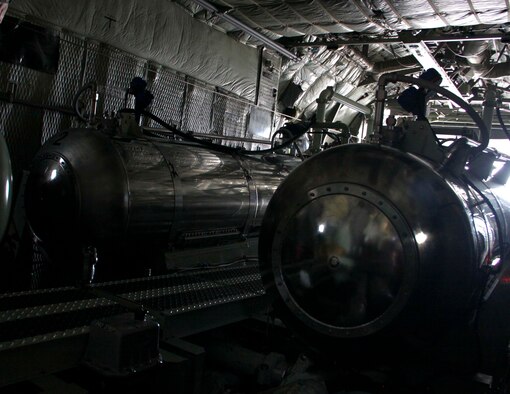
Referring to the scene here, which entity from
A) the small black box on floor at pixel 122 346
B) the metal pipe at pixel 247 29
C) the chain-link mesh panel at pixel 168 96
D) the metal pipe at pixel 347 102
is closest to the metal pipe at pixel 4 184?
the small black box on floor at pixel 122 346

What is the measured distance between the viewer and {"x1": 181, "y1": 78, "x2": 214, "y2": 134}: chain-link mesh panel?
7000 millimetres

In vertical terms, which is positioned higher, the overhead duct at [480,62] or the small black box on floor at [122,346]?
the overhead duct at [480,62]

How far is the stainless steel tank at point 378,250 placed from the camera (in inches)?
97.6

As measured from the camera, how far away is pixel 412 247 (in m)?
2.45

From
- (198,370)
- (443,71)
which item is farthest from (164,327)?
(443,71)

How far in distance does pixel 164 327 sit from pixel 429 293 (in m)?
1.54

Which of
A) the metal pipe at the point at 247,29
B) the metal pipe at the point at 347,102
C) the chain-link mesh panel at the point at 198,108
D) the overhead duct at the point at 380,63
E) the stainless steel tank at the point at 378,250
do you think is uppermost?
the overhead duct at the point at 380,63

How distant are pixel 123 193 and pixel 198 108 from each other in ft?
11.6

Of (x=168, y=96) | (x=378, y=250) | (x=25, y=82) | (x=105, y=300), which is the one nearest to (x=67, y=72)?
(x=25, y=82)

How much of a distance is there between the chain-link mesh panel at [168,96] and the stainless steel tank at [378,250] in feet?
13.7

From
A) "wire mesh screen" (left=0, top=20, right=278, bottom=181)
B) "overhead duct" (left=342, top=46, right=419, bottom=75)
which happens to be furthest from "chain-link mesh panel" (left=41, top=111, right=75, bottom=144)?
"overhead duct" (left=342, top=46, right=419, bottom=75)

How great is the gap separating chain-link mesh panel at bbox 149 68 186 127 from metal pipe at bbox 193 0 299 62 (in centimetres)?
102

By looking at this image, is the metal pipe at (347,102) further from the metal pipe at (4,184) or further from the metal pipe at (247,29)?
the metal pipe at (4,184)

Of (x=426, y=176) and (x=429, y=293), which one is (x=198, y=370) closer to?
(x=429, y=293)
